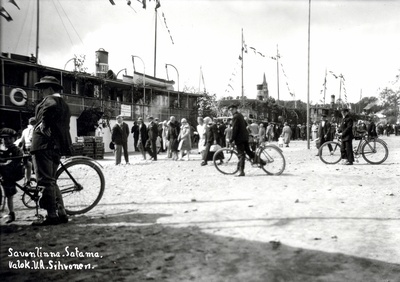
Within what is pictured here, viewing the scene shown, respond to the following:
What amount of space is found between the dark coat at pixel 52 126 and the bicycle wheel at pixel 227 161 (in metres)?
5.58

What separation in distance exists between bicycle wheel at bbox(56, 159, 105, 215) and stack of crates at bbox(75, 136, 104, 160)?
12910 millimetres

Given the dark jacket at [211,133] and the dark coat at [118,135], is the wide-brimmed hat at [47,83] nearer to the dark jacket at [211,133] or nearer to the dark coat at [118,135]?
the dark coat at [118,135]

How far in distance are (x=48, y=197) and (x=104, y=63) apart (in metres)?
31.0

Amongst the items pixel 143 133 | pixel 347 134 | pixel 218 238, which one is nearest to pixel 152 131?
pixel 143 133

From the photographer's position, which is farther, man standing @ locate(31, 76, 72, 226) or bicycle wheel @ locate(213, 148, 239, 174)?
bicycle wheel @ locate(213, 148, 239, 174)

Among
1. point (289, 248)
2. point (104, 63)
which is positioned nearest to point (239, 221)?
point (289, 248)

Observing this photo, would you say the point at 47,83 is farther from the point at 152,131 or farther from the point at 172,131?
the point at 172,131

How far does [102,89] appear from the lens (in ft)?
93.8

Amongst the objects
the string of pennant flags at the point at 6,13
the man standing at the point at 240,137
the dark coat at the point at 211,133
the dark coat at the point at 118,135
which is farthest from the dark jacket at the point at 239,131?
the string of pennant flags at the point at 6,13

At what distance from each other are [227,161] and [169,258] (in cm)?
694

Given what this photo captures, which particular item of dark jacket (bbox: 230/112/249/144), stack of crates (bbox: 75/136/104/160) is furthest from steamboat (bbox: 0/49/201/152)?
dark jacket (bbox: 230/112/249/144)

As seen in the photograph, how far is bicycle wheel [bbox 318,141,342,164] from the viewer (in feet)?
42.4

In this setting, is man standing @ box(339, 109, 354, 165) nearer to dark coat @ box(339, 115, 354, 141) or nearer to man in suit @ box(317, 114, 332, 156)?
dark coat @ box(339, 115, 354, 141)

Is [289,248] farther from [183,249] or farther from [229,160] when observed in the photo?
[229,160]
